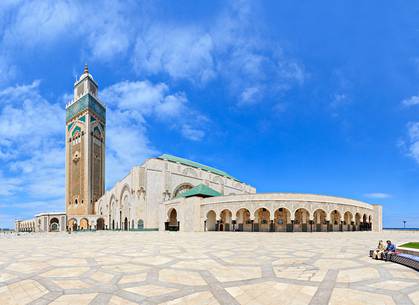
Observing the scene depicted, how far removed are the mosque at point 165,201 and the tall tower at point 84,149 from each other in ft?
0.62

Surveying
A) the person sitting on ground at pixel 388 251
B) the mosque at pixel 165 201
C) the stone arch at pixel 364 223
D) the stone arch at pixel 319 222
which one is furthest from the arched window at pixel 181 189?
the person sitting on ground at pixel 388 251

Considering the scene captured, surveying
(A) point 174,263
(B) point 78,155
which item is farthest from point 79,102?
(A) point 174,263

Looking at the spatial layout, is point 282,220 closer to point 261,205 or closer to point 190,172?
point 261,205

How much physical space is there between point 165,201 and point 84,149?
3402cm

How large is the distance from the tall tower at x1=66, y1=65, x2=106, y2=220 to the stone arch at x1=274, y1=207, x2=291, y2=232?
151ft

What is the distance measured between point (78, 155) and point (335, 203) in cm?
5721

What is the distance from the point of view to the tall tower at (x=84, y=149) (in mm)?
65938

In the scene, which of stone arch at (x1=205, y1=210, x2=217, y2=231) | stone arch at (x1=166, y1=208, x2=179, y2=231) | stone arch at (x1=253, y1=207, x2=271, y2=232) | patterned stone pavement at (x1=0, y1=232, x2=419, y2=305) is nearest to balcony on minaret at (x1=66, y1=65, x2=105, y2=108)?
stone arch at (x1=166, y1=208, x2=179, y2=231)

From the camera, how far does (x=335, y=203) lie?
34.7 metres

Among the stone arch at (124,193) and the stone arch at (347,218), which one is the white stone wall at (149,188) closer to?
the stone arch at (124,193)

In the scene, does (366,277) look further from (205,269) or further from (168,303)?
(168,303)

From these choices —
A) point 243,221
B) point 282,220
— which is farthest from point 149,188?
point 282,220

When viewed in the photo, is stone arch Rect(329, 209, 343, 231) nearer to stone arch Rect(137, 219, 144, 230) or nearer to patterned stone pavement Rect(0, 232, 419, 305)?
stone arch Rect(137, 219, 144, 230)

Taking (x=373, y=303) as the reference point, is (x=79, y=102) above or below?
above
